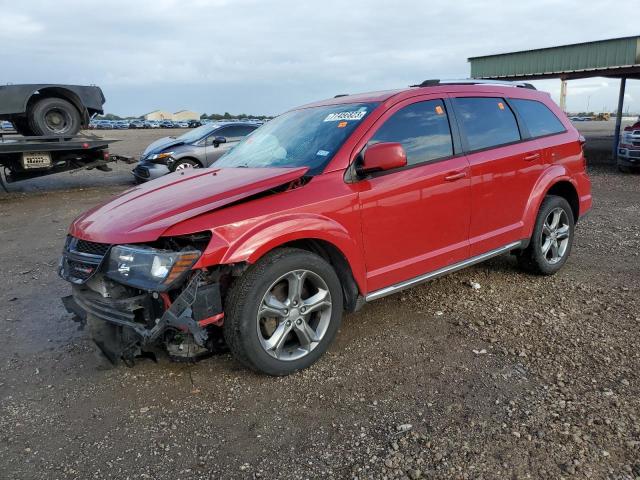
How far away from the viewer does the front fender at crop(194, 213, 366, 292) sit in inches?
113

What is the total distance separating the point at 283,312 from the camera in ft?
10.4

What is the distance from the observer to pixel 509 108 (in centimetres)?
464

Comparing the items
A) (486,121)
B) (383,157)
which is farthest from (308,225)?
(486,121)

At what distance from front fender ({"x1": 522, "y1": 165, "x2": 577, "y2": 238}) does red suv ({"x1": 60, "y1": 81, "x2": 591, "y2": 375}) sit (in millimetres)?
18

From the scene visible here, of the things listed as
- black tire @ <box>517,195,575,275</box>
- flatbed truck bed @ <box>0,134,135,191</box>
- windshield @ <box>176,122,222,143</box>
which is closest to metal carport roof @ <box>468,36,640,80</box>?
windshield @ <box>176,122,222,143</box>

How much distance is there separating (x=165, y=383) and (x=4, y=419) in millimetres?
905

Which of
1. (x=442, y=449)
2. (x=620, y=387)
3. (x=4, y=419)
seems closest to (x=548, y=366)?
(x=620, y=387)

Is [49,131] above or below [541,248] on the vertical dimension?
above

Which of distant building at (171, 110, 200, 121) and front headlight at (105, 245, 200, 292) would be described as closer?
front headlight at (105, 245, 200, 292)

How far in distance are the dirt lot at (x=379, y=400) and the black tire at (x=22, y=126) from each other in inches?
317

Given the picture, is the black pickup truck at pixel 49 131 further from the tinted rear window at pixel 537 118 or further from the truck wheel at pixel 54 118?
the tinted rear window at pixel 537 118

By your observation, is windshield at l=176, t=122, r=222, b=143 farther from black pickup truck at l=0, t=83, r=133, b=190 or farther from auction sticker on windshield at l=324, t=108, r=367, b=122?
auction sticker on windshield at l=324, t=108, r=367, b=122

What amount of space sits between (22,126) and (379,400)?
11493mm

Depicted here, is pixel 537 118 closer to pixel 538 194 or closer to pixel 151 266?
pixel 538 194
